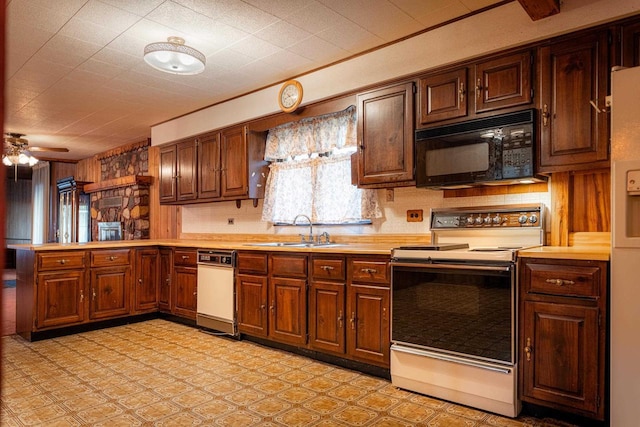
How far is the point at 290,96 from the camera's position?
13.1 ft

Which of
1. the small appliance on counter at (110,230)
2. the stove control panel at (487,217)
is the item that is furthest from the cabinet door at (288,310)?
the small appliance on counter at (110,230)

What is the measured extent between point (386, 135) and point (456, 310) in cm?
140

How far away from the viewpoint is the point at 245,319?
381 centimetres

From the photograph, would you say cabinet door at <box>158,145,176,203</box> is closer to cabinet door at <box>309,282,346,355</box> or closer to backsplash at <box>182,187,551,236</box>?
backsplash at <box>182,187,551,236</box>

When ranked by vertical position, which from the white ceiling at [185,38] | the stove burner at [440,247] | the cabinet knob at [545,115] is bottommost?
the stove burner at [440,247]

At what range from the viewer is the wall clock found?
3.89 metres

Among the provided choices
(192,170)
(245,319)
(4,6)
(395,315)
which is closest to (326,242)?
(245,319)

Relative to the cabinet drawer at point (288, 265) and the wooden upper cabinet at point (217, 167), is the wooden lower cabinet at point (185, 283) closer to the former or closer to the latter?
the wooden upper cabinet at point (217, 167)

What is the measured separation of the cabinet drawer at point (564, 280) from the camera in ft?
7.08

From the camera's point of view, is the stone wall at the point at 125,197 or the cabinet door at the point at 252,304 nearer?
the cabinet door at the point at 252,304

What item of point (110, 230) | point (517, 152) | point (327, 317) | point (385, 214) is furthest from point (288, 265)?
point (110, 230)

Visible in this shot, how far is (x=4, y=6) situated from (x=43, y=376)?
3295mm

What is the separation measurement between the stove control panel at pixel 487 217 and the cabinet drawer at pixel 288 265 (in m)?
1.04

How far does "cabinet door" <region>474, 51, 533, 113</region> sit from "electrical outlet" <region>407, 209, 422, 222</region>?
3.05 ft
